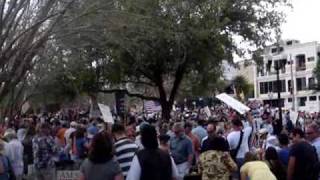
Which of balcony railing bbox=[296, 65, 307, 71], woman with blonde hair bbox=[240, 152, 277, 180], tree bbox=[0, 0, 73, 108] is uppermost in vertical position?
balcony railing bbox=[296, 65, 307, 71]

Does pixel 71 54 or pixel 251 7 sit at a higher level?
pixel 251 7

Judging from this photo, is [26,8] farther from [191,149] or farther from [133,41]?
[191,149]

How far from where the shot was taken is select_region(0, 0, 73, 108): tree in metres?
18.1

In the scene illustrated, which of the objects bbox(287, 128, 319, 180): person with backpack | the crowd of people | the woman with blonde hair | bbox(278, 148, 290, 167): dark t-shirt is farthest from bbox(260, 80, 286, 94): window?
the woman with blonde hair

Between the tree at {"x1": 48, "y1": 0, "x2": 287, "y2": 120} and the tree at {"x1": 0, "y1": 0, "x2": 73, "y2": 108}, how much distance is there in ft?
14.0

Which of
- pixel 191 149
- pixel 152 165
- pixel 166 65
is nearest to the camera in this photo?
pixel 152 165

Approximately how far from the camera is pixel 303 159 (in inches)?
397

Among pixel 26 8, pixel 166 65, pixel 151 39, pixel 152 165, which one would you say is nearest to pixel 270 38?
pixel 166 65

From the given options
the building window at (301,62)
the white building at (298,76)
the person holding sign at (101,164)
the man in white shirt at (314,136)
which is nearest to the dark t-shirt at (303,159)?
the man in white shirt at (314,136)

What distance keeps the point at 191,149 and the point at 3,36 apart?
7749 millimetres

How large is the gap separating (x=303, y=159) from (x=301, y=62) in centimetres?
8643

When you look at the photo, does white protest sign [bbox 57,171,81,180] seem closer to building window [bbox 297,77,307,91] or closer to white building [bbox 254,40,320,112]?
white building [bbox 254,40,320,112]

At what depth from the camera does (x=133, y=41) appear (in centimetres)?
2494

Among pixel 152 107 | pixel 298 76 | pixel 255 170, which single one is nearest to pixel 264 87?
pixel 298 76
